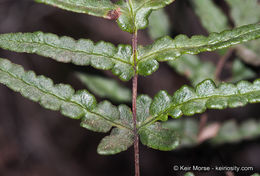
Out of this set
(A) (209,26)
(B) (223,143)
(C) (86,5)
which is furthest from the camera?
(B) (223,143)

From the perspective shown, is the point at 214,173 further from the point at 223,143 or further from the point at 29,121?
the point at 29,121

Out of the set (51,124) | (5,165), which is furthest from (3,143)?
(51,124)

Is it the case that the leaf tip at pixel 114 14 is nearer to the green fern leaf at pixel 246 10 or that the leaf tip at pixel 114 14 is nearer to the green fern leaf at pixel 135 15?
the green fern leaf at pixel 135 15

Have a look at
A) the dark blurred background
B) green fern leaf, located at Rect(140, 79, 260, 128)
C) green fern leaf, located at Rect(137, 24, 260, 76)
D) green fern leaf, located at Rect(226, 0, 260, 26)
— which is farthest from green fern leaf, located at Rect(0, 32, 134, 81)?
the dark blurred background

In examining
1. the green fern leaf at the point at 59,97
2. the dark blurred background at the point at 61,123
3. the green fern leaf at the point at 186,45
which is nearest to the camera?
the green fern leaf at the point at 186,45

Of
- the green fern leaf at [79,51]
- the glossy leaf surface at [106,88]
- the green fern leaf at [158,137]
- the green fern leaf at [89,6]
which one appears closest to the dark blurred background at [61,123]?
the glossy leaf surface at [106,88]

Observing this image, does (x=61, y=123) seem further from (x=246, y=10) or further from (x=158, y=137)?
(x=158, y=137)

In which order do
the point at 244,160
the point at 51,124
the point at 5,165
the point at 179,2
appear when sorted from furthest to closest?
the point at 51,124 < the point at 5,165 < the point at 244,160 < the point at 179,2

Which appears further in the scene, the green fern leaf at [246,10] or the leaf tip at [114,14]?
the green fern leaf at [246,10]
